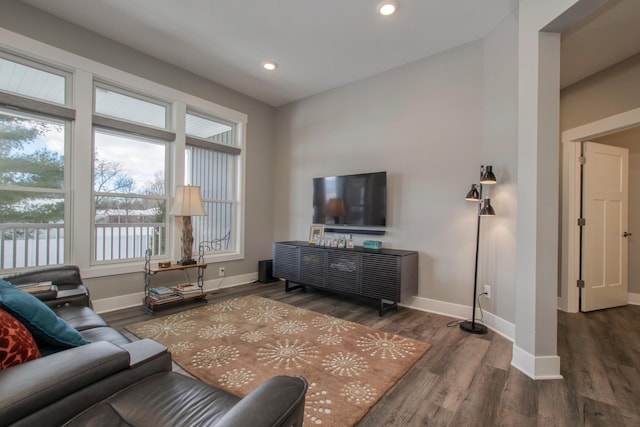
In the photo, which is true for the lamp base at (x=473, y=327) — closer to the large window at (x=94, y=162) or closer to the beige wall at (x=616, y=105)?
the beige wall at (x=616, y=105)

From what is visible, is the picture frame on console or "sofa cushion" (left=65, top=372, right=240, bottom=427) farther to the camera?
the picture frame on console

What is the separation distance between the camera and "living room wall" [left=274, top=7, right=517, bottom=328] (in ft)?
8.93

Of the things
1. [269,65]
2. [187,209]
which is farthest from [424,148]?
[187,209]

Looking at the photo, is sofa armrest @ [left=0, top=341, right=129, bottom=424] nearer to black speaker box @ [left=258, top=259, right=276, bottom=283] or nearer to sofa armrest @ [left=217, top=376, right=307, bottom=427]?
sofa armrest @ [left=217, top=376, right=307, bottom=427]

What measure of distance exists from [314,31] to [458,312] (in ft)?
11.2

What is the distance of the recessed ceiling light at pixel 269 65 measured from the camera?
3.62 m

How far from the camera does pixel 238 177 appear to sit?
4.57 metres

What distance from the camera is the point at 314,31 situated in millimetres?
2986

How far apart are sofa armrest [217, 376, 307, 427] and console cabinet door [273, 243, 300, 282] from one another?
308cm

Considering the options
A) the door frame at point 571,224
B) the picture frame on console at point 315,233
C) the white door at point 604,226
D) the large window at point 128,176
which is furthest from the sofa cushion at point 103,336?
the white door at point 604,226

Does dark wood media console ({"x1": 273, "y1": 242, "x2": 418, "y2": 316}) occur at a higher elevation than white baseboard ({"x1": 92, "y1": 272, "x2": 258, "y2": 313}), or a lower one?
higher

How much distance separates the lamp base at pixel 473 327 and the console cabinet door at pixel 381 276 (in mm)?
670

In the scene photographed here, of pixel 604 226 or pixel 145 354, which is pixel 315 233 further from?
pixel 604 226

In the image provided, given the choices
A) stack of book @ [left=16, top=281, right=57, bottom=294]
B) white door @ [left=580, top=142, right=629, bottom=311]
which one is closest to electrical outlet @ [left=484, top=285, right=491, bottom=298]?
white door @ [left=580, top=142, right=629, bottom=311]
